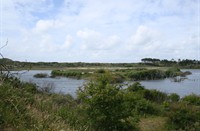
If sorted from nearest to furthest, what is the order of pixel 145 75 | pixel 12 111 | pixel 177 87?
pixel 12 111 < pixel 177 87 < pixel 145 75

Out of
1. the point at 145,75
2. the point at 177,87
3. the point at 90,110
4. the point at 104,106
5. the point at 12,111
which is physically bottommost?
the point at 177,87

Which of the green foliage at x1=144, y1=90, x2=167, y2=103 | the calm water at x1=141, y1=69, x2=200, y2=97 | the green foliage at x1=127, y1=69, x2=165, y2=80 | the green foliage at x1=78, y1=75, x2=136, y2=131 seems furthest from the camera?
the green foliage at x1=127, y1=69, x2=165, y2=80

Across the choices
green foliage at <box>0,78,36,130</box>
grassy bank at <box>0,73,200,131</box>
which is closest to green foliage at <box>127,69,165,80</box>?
grassy bank at <box>0,73,200,131</box>

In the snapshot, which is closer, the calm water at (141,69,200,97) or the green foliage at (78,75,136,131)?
the green foliage at (78,75,136,131)

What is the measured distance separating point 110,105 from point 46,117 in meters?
12.5

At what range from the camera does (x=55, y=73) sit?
127 m

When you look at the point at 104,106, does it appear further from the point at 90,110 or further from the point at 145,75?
the point at 145,75

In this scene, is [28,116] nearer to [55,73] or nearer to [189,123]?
[189,123]

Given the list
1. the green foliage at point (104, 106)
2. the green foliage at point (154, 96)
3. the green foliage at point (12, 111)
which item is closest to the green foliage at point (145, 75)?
the green foliage at point (154, 96)

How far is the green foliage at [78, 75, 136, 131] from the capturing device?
17.8 metres

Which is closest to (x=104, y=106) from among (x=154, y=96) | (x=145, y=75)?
(x=154, y=96)

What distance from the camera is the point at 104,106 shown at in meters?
18.2

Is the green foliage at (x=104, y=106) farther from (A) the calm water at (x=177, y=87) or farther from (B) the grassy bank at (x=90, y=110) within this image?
(A) the calm water at (x=177, y=87)

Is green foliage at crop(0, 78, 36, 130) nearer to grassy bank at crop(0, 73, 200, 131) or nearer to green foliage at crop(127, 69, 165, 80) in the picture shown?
grassy bank at crop(0, 73, 200, 131)
